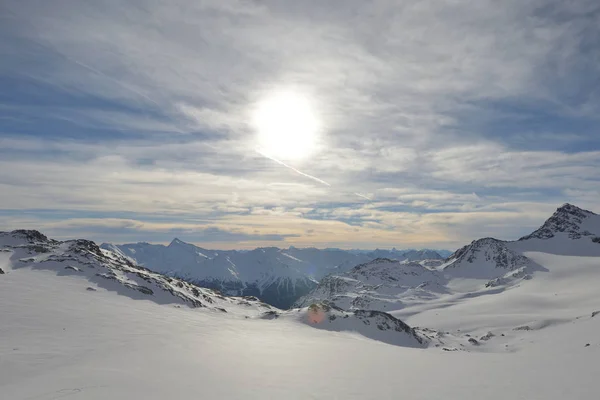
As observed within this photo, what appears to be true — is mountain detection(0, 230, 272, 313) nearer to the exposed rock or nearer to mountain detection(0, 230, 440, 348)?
mountain detection(0, 230, 440, 348)

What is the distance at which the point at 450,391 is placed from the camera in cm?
1600

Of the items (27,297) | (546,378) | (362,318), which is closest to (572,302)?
(362,318)

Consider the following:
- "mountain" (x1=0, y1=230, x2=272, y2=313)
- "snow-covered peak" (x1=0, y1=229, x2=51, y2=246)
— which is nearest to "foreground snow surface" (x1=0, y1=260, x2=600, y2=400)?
"mountain" (x1=0, y1=230, x2=272, y2=313)

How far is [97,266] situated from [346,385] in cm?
7044

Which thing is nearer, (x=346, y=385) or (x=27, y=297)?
(x=346, y=385)

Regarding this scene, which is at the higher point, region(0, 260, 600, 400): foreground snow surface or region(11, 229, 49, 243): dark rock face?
region(11, 229, 49, 243): dark rock face

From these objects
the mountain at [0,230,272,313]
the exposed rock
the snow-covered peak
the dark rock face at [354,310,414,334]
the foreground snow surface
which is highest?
the snow-covered peak

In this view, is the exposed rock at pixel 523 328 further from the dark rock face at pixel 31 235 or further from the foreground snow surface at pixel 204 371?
the dark rock face at pixel 31 235

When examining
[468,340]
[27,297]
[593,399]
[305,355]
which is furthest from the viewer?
[468,340]

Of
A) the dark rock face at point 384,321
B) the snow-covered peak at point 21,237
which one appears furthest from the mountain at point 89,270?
the dark rock face at point 384,321

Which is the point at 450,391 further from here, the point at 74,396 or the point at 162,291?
the point at 162,291

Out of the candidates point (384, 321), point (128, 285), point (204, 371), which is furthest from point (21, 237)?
point (204, 371)

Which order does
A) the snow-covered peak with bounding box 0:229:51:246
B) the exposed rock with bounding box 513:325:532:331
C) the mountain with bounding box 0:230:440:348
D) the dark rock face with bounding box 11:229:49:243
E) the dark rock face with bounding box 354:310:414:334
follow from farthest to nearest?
the exposed rock with bounding box 513:325:532:331 < the dark rock face with bounding box 11:229:49:243 < the snow-covered peak with bounding box 0:229:51:246 < the dark rock face with bounding box 354:310:414:334 < the mountain with bounding box 0:230:440:348

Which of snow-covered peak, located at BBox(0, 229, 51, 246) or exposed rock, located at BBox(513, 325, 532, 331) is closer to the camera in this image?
snow-covered peak, located at BBox(0, 229, 51, 246)
